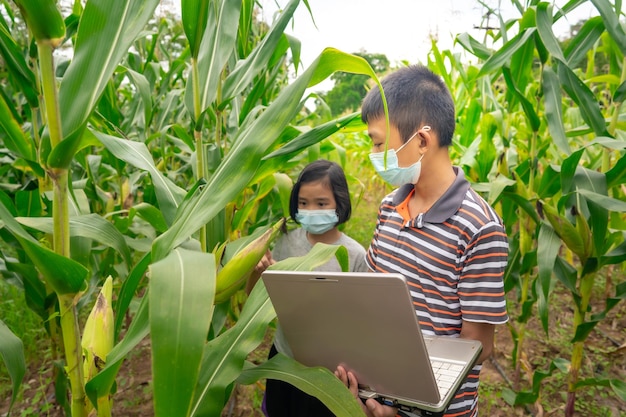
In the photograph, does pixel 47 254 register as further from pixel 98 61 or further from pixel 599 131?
pixel 599 131

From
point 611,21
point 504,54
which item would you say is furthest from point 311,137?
point 611,21

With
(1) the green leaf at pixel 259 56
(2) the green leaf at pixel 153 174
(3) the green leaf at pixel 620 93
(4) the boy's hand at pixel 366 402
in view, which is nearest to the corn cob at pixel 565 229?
(3) the green leaf at pixel 620 93

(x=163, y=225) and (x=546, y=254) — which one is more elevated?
(x=163, y=225)

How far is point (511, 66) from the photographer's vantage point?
1.70 meters

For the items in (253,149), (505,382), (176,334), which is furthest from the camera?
(505,382)

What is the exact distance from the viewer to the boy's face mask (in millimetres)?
1450

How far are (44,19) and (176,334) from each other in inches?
17.2

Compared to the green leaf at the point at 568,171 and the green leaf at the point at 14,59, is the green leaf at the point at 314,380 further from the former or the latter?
the green leaf at the point at 568,171

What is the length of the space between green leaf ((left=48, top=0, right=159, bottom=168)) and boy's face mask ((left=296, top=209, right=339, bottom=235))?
0.88m

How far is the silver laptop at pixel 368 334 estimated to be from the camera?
69 cm

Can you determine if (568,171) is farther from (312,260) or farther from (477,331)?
(312,260)

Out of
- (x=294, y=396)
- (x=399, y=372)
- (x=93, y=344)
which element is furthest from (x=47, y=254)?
(x=294, y=396)

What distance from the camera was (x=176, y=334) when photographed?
18.8 inches

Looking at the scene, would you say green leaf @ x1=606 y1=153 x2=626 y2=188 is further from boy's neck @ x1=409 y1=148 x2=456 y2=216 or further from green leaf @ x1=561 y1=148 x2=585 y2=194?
boy's neck @ x1=409 y1=148 x2=456 y2=216
